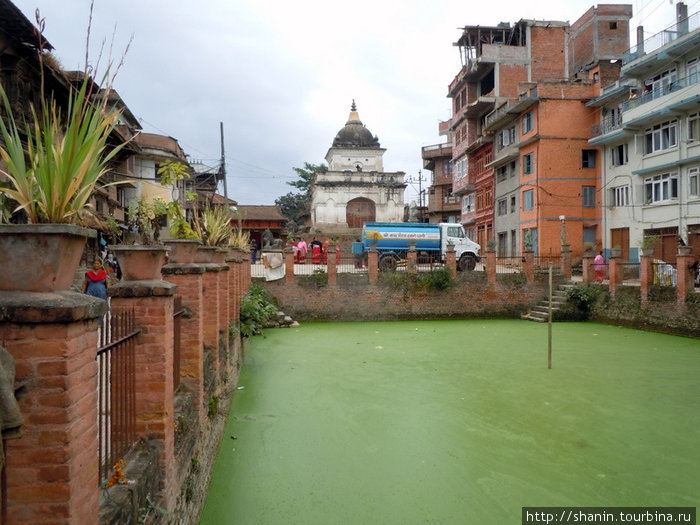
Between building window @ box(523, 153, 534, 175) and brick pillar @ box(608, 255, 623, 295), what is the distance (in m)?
10.0

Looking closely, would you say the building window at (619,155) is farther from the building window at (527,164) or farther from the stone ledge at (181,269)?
the stone ledge at (181,269)

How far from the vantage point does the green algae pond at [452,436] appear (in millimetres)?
5047

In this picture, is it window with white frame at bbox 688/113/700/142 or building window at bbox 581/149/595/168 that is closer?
window with white frame at bbox 688/113/700/142

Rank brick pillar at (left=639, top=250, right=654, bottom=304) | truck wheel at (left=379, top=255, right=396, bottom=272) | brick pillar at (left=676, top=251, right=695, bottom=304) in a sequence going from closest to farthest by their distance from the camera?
1. brick pillar at (left=676, top=251, right=695, bottom=304)
2. brick pillar at (left=639, top=250, right=654, bottom=304)
3. truck wheel at (left=379, top=255, right=396, bottom=272)

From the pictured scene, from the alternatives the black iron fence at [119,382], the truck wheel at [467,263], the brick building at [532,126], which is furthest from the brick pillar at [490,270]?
the black iron fence at [119,382]

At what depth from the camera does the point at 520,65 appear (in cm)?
3170

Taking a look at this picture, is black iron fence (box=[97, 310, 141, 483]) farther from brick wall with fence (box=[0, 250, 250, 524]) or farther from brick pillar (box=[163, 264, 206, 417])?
brick pillar (box=[163, 264, 206, 417])

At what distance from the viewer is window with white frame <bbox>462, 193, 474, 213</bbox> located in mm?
36000

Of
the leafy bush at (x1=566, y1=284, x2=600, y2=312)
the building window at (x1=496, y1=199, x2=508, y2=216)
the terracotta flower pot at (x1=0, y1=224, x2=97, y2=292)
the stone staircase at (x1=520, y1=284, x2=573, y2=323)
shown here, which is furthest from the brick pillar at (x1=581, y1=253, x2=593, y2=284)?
the terracotta flower pot at (x1=0, y1=224, x2=97, y2=292)

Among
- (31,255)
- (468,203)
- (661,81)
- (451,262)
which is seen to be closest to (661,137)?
(661,81)

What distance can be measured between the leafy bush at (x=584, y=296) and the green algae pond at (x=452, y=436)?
261 inches

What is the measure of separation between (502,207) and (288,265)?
17.0 m

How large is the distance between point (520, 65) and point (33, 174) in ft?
112

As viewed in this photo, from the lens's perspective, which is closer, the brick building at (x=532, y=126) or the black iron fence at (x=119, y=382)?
the black iron fence at (x=119, y=382)
